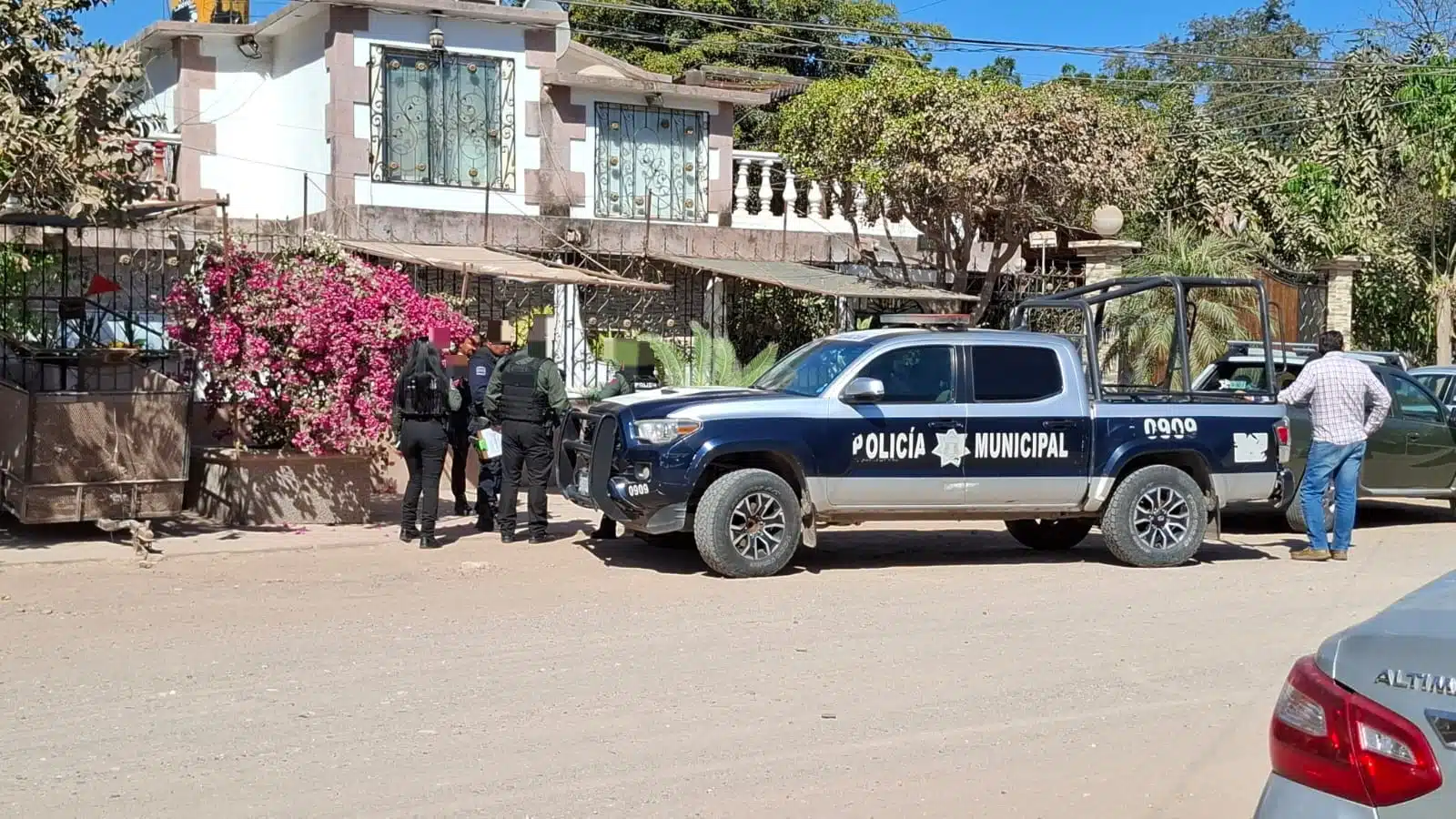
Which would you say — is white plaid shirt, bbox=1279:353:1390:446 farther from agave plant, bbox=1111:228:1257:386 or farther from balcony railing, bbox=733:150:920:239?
balcony railing, bbox=733:150:920:239

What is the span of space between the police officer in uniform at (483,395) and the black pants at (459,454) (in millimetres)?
218

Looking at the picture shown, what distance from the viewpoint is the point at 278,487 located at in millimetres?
13328

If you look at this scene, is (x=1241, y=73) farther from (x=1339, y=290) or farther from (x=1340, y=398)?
(x=1340, y=398)

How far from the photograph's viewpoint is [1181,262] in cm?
2145

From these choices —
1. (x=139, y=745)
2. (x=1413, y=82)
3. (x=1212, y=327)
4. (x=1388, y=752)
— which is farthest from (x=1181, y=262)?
(x=1388, y=752)

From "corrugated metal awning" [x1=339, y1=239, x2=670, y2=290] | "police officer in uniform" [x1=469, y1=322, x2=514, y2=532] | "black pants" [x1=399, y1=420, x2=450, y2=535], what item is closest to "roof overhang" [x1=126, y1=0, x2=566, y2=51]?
"corrugated metal awning" [x1=339, y1=239, x2=670, y2=290]

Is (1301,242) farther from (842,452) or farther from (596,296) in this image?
(842,452)

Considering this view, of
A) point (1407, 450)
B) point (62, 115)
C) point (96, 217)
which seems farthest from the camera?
point (1407, 450)

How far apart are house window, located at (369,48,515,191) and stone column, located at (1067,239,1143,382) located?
8169 mm

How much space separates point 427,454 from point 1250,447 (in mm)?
6527

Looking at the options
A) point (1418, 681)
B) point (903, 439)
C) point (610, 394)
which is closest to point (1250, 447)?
point (903, 439)

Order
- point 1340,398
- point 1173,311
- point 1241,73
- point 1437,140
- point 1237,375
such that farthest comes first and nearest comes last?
1. point 1241,73
2. point 1437,140
3. point 1173,311
4. point 1237,375
5. point 1340,398

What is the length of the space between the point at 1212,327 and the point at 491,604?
13746 millimetres

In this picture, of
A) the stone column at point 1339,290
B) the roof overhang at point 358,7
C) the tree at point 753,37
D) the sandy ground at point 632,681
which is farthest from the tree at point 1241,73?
the sandy ground at point 632,681
